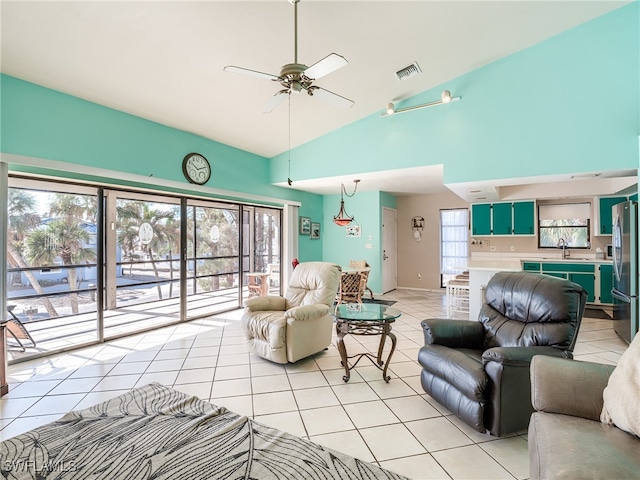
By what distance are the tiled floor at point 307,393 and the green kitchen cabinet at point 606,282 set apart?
186 centimetres

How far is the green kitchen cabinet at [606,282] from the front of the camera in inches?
215

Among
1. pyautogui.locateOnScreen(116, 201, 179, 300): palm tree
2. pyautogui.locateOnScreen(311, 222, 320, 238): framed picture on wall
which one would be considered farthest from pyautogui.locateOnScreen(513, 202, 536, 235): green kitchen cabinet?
pyautogui.locateOnScreen(116, 201, 179, 300): palm tree

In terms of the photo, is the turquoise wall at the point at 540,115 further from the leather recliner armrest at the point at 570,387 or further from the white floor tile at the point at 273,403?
the white floor tile at the point at 273,403

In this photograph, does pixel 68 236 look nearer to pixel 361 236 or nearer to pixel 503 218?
pixel 361 236

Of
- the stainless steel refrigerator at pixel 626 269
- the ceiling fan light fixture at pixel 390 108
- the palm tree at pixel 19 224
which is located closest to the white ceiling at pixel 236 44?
the ceiling fan light fixture at pixel 390 108

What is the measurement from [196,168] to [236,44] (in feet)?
7.40

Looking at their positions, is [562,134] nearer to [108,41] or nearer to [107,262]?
[108,41]

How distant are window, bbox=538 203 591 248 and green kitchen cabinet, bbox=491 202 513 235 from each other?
1.99 feet

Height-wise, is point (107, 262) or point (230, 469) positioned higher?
point (107, 262)

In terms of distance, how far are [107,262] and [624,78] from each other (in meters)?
6.35

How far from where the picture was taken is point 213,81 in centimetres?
346

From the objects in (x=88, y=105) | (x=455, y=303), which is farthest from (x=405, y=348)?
(x=88, y=105)

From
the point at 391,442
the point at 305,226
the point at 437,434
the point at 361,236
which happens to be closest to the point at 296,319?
the point at 391,442

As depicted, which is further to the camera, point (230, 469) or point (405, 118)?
point (405, 118)
